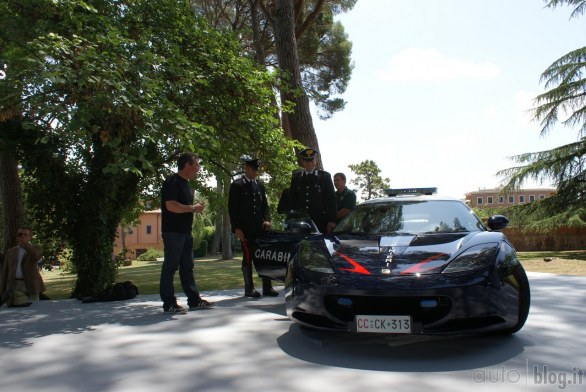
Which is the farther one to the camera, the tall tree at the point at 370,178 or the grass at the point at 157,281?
the tall tree at the point at 370,178

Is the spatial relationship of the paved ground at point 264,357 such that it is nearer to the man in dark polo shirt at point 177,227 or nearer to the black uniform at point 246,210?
the man in dark polo shirt at point 177,227

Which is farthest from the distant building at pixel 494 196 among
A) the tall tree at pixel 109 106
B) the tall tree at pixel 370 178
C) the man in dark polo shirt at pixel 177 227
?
the man in dark polo shirt at pixel 177 227

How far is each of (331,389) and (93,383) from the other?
159 centimetres

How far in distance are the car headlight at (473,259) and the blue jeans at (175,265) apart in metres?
3.36

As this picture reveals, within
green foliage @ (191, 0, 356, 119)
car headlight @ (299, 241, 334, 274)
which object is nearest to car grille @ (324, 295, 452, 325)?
car headlight @ (299, 241, 334, 274)

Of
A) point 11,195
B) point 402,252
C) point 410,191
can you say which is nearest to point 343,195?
point 410,191

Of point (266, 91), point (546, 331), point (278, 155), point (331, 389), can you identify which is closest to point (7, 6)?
point (266, 91)

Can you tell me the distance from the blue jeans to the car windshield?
1955 mm

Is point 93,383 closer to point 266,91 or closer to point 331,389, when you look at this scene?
point 331,389

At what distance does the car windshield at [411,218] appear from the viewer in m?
4.86

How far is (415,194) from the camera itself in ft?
19.6

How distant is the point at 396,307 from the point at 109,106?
4308 millimetres

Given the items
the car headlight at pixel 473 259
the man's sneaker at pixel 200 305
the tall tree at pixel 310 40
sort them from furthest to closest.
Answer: the tall tree at pixel 310 40 < the man's sneaker at pixel 200 305 < the car headlight at pixel 473 259
